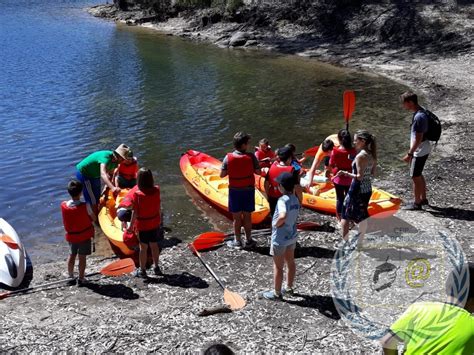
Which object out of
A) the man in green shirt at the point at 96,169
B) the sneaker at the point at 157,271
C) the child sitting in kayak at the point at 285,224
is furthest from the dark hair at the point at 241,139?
the man in green shirt at the point at 96,169

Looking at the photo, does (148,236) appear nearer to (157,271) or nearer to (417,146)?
(157,271)

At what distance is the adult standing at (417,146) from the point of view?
25.9 feet

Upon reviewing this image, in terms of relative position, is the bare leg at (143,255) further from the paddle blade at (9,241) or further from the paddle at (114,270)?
the paddle blade at (9,241)

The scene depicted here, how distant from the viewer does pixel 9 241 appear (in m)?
8.71

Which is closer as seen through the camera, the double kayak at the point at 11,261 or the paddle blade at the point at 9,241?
the double kayak at the point at 11,261

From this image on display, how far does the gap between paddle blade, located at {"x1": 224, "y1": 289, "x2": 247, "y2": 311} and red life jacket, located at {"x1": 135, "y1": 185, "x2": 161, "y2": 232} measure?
1491 millimetres

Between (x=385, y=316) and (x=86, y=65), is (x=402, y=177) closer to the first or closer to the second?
(x=385, y=316)

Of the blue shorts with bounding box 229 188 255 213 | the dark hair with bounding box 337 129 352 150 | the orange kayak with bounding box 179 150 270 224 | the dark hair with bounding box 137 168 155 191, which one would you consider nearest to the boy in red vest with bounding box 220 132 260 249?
the blue shorts with bounding box 229 188 255 213

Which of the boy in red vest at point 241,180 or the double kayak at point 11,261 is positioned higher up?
the boy in red vest at point 241,180

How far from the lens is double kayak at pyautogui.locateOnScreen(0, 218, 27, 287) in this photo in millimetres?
7898

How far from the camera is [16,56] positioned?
96.7ft

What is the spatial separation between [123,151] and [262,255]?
11.1 feet

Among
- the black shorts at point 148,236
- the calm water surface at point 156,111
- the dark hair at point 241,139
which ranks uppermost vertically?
the dark hair at point 241,139

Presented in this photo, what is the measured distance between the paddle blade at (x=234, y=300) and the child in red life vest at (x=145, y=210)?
1.45 metres
